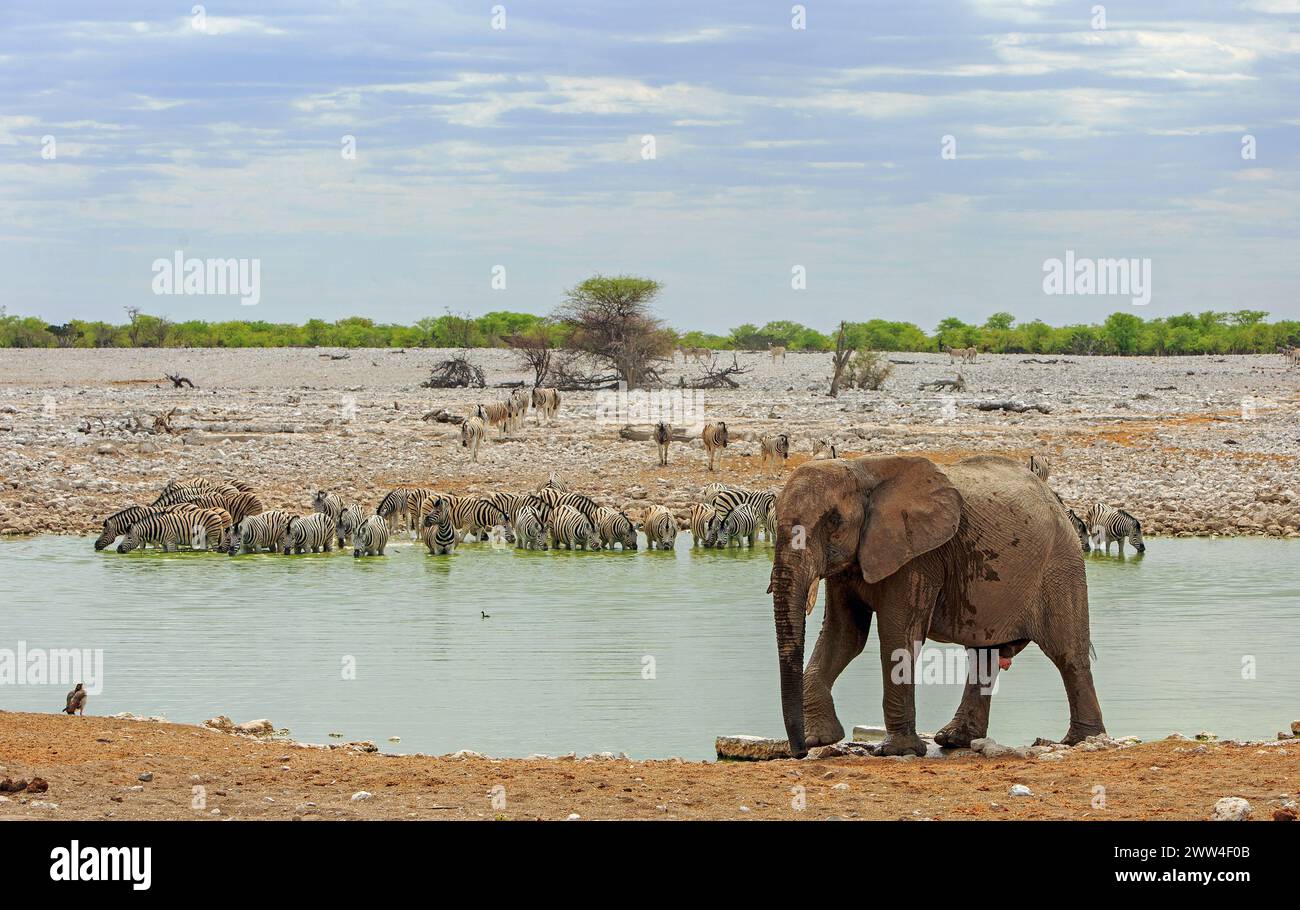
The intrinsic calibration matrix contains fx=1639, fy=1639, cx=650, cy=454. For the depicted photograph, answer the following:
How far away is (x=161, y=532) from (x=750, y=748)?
1195 centimetres

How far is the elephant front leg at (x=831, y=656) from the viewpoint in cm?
918

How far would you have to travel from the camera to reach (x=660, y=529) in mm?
19422

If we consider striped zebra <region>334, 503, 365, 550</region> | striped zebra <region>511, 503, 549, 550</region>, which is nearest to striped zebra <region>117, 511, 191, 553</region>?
striped zebra <region>334, 503, 365, 550</region>

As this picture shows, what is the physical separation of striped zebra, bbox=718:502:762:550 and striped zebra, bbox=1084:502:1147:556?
13.1 ft

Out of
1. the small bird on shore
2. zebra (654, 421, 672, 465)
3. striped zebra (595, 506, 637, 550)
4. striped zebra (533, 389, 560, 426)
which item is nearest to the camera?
the small bird on shore

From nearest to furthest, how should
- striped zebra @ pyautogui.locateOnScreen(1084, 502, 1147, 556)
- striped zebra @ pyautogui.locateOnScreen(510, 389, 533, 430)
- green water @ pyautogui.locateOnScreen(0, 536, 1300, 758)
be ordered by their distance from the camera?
1. green water @ pyautogui.locateOnScreen(0, 536, 1300, 758)
2. striped zebra @ pyautogui.locateOnScreen(1084, 502, 1147, 556)
3. striped zebra @ pyautogui.locateOnScreen(510, 389, 533, 430)

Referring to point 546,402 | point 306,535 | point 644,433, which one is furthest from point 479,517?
point 546,402

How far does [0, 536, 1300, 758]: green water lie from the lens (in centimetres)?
1075

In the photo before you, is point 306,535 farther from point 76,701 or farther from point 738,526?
point 76,701

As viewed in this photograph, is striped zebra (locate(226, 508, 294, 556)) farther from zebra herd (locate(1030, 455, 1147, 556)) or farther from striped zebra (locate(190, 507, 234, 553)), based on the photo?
zebra herd (locate(1030, 455, 1147, 556))

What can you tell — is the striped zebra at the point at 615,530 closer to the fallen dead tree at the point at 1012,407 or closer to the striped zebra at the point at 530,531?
the striped zebra at the point at 530,531

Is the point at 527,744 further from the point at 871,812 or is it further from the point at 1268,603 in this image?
the point at 1268,603

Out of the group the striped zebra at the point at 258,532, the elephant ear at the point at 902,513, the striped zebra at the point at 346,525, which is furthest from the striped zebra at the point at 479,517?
the elephant ear at the point at 902,513
